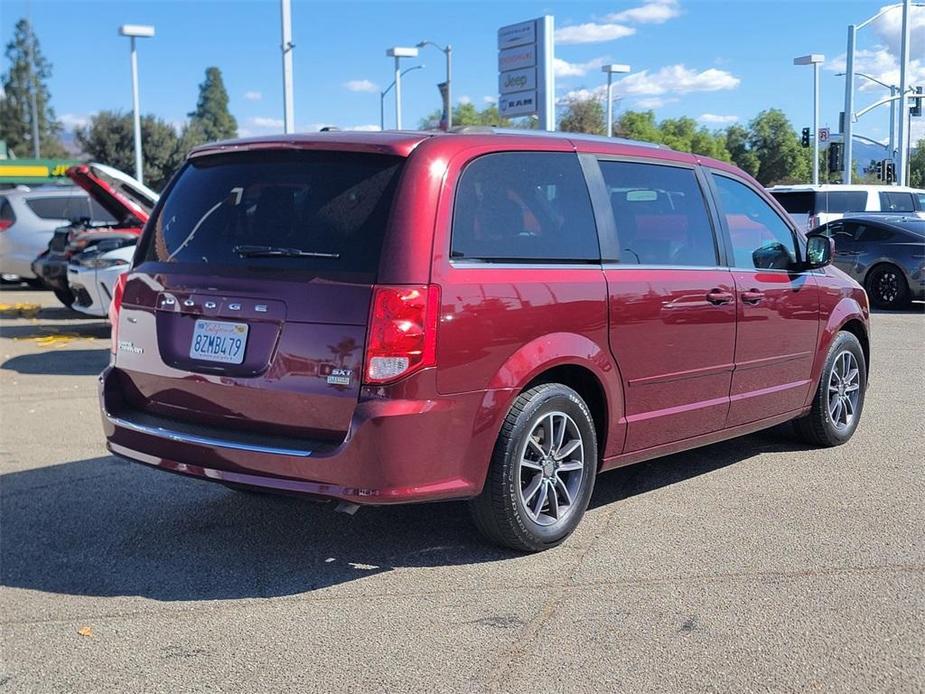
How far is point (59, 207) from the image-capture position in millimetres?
18188

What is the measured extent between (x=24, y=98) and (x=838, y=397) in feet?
333

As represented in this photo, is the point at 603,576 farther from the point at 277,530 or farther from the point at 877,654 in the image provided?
the point at 277,530

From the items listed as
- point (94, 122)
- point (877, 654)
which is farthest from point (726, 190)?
point (94, 122)

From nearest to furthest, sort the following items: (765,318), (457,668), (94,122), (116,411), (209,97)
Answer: (457,668) → (116,411) → (765,318) → (94,122) → (209,97)

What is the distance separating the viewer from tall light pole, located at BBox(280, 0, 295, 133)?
57.9 ft

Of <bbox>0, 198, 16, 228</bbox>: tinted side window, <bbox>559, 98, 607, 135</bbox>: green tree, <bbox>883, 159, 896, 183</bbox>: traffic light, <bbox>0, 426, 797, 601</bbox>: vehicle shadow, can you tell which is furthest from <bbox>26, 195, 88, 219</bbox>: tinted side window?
<bbox>559, 98, 607, 135</bbox>: green tree

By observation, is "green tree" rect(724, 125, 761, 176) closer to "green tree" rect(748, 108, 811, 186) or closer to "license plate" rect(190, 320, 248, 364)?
"green tree" rect(748, 108, 811, 186)

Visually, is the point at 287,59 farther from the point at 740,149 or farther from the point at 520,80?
the point at 740,149

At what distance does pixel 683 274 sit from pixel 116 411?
2.87m

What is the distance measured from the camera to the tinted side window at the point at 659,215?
487 centimetres

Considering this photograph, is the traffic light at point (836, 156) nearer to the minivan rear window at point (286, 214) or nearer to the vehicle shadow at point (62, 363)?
the vehicle shadow at point (62, 363)

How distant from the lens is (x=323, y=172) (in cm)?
412

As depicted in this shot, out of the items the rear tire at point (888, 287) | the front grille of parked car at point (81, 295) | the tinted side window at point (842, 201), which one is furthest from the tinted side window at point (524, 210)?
the tinted side window at point (842, 201)

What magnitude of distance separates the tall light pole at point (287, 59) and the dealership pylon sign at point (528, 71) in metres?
5.81
